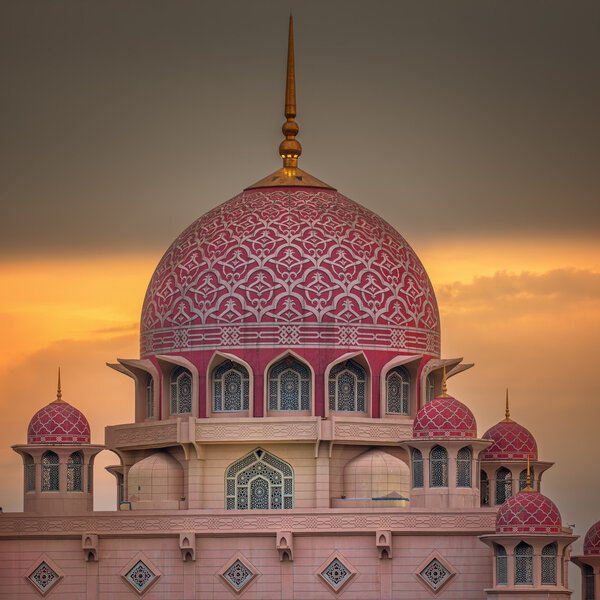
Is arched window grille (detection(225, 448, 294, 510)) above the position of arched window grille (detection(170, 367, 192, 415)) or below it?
below

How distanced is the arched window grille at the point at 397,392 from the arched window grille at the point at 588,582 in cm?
664

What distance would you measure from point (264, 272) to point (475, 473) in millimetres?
8528

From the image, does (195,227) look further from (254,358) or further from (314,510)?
(314,510)

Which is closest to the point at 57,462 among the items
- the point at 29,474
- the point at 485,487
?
the point at 29,474

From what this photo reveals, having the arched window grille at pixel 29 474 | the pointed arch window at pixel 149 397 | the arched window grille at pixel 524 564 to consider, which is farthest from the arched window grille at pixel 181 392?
the arched window grille at pixel 524 564

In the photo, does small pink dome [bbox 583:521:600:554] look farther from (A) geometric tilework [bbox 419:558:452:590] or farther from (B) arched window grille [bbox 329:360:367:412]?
(B) arched window grille [bbox 329:360:367:412]

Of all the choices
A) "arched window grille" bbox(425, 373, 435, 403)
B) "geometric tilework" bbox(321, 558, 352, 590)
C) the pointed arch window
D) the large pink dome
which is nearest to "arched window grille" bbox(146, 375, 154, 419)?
the pointed arch window

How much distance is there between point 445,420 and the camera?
61.9m

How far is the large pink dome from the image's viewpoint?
216 ft

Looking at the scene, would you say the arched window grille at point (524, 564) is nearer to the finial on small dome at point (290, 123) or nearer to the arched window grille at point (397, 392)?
the arched window grille at point (397, 392)

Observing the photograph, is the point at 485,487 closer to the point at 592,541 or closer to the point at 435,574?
the point at 592,541

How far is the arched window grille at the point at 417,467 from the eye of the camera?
204ft

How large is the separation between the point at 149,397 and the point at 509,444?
1006cm

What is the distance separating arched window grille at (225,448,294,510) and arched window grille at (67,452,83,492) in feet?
13.1
